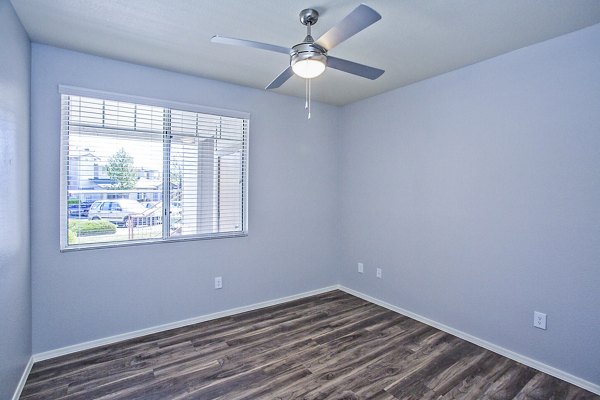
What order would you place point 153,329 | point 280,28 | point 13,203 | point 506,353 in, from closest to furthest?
point 13,203, point 280,28, point 506,353, point 153,329

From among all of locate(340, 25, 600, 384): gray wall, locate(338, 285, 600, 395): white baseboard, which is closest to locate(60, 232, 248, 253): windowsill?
locate(340, 25, 600, 384): gray wall

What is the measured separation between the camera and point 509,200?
8.32 feet

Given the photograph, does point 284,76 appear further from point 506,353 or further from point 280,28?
point 506,353

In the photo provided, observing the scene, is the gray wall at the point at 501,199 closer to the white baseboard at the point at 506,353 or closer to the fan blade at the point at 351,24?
the white baseboard at the point at 506,353

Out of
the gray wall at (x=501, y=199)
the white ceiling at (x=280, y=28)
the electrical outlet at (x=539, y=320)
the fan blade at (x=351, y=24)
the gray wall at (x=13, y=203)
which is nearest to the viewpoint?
the fan blade at (x=351, y=24)

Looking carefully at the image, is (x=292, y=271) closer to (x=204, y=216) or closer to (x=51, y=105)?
(x=204, y=216)

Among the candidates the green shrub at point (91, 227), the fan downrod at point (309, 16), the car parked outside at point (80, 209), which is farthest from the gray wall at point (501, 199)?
the car parked outside at point (80, 209)

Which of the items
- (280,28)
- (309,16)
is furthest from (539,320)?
(280,28)

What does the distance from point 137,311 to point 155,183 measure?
1194mm

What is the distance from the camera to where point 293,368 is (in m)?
2.38

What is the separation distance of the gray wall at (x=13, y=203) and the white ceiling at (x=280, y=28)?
0.91 ft

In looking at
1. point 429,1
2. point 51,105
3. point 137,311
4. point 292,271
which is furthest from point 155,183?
point 429,1

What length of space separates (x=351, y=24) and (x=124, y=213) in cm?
243

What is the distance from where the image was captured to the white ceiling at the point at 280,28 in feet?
6.18
